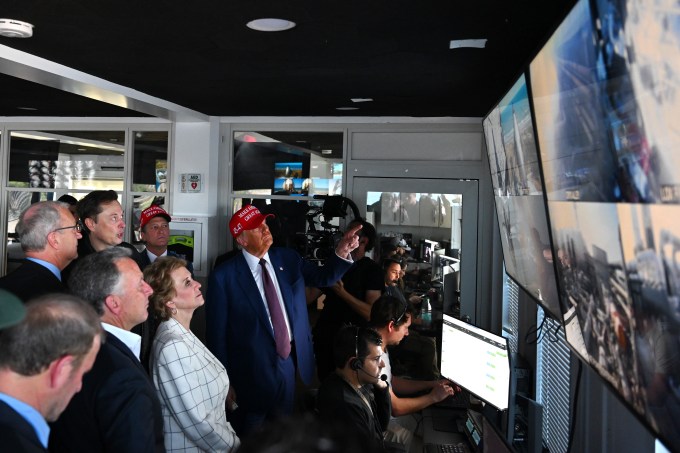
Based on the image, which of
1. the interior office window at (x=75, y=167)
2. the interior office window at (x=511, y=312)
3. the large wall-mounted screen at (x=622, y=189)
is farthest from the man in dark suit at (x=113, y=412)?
the interior office window at (x=75, y=167)

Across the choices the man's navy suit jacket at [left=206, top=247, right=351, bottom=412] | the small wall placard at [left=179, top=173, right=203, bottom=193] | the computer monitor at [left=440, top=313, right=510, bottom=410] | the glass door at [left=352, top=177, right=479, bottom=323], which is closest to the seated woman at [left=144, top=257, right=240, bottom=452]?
the man's navy suit jacket at [left=206, top=247, right=351, bottom=412]

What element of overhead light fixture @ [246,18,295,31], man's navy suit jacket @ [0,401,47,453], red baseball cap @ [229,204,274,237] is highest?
overhead light fixture @ [246,18,295,31]

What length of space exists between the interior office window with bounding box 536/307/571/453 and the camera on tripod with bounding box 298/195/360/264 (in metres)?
2.31

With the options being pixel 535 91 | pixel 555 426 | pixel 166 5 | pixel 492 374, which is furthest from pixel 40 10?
pixel 555 426

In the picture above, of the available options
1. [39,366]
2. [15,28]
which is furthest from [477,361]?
[15,28]

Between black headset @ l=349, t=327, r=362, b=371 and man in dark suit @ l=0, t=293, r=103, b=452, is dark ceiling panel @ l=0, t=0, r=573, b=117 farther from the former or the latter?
man in dark suit @ l=0, t=293, r=103, b=452

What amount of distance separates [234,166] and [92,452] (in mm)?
4109

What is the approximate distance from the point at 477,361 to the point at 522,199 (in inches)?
32.1

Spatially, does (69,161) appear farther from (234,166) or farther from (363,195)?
(363,195)

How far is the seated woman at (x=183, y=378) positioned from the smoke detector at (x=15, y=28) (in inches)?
53.1

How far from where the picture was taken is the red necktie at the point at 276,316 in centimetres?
307

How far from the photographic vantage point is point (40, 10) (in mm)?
2459

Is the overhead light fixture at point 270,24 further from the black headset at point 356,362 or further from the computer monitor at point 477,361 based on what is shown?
the computer monitor at point 477,361

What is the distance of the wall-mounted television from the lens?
193 cm
